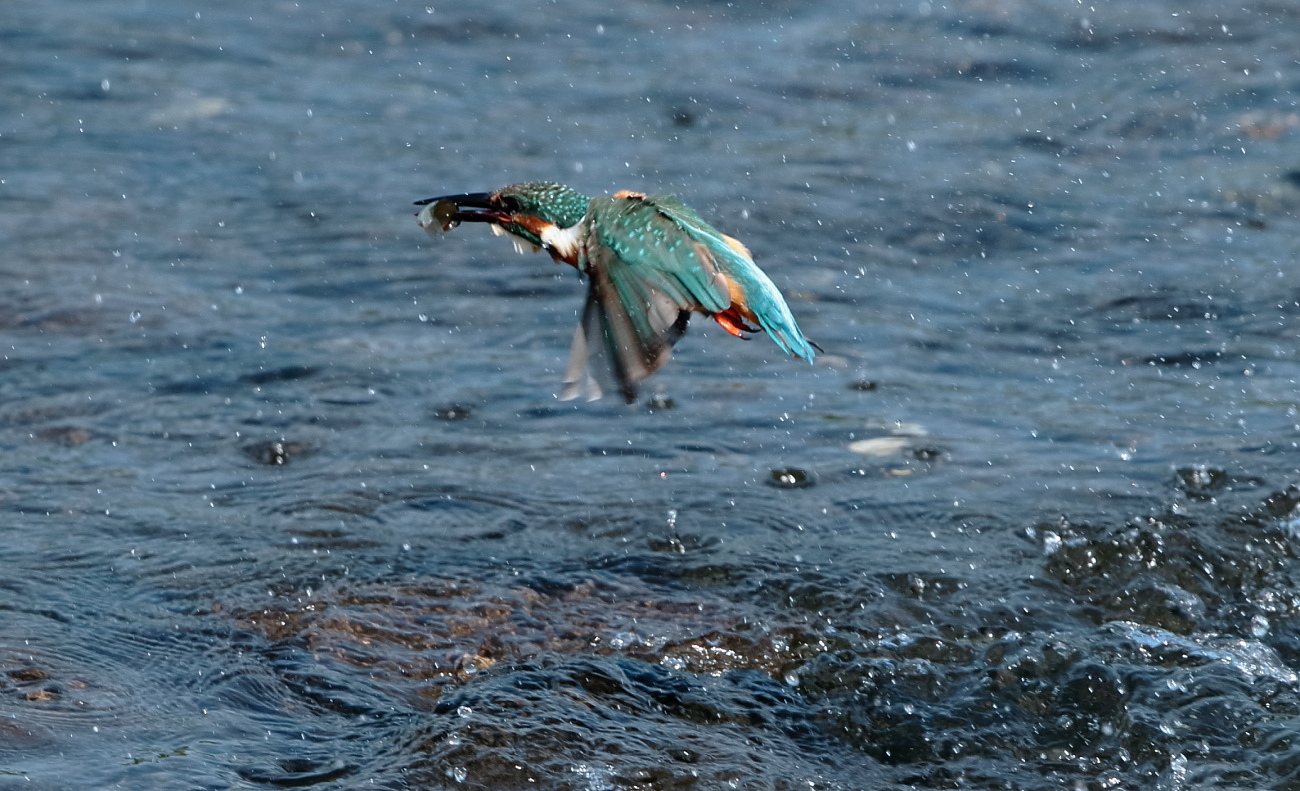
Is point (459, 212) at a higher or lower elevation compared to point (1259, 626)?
higher

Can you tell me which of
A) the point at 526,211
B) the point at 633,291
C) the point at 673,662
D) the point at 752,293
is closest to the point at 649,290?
the point at 633,291

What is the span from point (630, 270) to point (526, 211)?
14.9 inches

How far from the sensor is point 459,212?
4297mm

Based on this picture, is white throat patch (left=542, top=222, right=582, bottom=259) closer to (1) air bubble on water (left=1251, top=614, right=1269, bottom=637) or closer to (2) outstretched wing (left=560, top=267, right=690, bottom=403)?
Result: (2) outstretched wing (left=560, top=267, right=690, bottom=403)

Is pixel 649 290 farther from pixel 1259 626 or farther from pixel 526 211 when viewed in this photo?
pixel 1259 626

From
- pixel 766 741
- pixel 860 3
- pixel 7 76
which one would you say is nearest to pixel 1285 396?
pixel 766 741

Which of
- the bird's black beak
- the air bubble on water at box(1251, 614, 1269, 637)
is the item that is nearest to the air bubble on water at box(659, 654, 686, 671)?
the bird's black beak

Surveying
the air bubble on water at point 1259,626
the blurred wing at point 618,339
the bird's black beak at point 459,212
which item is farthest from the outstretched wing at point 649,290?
the air bubble on water at point 1259,626

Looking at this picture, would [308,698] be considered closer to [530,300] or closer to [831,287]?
[530,300]

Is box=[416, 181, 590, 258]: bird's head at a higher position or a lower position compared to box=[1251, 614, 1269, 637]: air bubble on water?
higher

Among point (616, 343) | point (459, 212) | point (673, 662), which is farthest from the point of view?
point (459, 212)

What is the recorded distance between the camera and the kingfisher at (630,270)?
3.86m

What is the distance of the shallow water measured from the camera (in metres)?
3.85

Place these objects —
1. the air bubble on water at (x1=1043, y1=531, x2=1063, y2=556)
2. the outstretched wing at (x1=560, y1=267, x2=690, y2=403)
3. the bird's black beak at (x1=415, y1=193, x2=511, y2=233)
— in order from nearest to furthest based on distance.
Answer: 1. the outstretched wing at (x1=560, y1=267, x2=690, y2=403)
2. the bird's black beak at (x1=415, y1=193, x2=511, y2=233)
3. the air bubble on water at (x1=1043, y1=531, x2=1063, y2=556)
